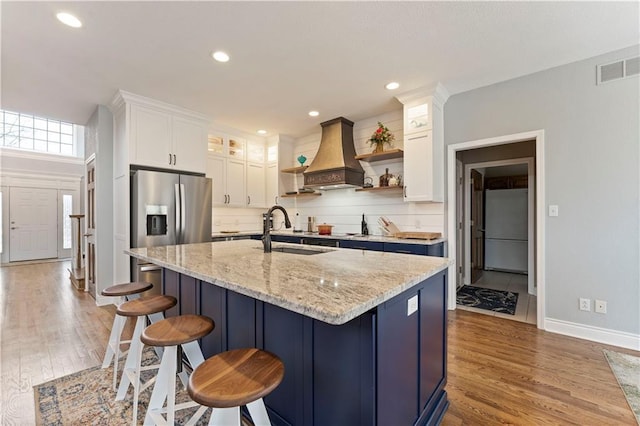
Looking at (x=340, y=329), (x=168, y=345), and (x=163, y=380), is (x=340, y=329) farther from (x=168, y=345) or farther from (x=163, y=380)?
(x=163, y=380)

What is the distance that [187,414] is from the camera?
5.62ft

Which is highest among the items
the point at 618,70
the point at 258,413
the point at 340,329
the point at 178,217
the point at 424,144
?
the point at 618,70

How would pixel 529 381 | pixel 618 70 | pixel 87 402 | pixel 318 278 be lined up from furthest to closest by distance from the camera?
1. pixel 618 70
2. pixel 529 381
3. pixel 87 402
4. pixel 318 278

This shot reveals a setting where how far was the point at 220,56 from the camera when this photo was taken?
2635 millimetres

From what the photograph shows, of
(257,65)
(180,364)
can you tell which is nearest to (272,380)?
(180,364)

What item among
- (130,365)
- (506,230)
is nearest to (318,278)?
(130,365)

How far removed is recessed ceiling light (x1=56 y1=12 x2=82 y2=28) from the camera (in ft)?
6.81

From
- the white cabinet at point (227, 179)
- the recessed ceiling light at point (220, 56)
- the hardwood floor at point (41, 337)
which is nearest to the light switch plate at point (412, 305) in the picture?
the hardwood floor at point (41, 337)

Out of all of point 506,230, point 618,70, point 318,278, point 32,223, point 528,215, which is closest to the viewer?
point 318,278

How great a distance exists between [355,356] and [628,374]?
7.98 feet

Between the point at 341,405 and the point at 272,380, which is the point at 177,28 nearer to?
the point at 272,380

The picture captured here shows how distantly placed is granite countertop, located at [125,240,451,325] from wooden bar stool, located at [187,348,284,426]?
0.97 ft

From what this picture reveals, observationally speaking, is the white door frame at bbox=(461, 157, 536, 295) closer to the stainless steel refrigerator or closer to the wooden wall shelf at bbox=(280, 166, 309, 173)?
the stainless steel refrigerator

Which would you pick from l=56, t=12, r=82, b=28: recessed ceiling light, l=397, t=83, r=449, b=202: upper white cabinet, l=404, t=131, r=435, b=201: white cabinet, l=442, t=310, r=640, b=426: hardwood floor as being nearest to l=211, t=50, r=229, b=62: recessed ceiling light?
l=56, t=12, r=82, b=28: recessed ceiling light
